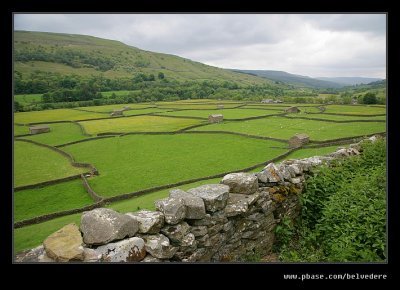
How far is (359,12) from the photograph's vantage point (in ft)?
12.5

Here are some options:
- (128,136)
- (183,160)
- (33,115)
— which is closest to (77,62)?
(33,115)

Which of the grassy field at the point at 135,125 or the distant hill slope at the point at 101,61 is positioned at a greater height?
the distant hill slope at the point at 101,61

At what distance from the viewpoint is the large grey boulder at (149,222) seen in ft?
16.0

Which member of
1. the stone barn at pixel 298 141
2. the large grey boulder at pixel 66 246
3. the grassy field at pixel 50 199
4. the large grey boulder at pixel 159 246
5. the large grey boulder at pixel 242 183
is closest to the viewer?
the large grey boulder at pixel 66 246

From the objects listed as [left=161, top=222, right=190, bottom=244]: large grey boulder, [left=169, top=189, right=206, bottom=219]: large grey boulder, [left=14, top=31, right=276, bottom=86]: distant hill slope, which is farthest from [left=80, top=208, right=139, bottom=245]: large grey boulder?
[left=14, top=31, right=276, bottom=86]: distant hill slope

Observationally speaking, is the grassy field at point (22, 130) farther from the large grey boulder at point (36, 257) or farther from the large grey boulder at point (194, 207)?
the large grey boulder at point (194, 207)

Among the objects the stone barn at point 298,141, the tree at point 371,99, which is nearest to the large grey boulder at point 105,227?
the stone barn at point 298,141

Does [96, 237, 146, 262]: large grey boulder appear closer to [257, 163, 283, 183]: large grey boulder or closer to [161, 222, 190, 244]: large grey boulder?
[161, 222, 190, 244]: large grey boulder

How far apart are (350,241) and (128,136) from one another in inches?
1160

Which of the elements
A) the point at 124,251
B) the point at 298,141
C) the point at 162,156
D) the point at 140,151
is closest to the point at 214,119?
the point at 140,151

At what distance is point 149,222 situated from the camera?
16.1ft

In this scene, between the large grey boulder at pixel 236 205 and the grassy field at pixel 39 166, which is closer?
the large grey boulder at pixel 236 205

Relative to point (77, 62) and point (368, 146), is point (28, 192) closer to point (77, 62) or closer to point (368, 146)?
point (368, 146)

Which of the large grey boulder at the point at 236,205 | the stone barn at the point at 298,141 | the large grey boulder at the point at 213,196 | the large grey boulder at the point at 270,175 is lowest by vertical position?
the large grey boulder at the point at 236,205
